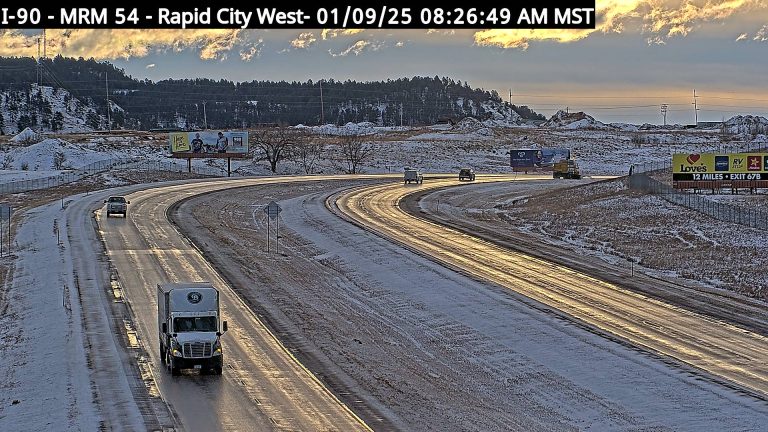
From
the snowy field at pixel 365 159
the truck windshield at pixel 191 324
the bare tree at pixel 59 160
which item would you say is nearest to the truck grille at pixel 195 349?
the truck windshield at pixel 191 324

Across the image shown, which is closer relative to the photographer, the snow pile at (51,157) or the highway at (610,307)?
the highway at (610,307)

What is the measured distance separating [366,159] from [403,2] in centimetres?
13966

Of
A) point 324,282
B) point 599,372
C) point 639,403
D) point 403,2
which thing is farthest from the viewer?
point 324,282

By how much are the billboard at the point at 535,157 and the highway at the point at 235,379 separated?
344ft

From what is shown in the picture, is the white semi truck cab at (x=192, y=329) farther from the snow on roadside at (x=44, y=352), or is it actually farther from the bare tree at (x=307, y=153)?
the bare tree at (x=307, y=153)

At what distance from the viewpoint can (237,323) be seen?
40562 millimetres

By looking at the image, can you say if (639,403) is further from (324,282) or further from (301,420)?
(324,282)

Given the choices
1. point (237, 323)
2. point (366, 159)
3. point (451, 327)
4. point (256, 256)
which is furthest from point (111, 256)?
point (366, 159)

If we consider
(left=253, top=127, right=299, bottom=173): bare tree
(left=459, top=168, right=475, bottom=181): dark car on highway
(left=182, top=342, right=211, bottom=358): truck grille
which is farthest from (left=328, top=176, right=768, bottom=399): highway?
(left=253, top=127, right=299, bottom=173): bare tree

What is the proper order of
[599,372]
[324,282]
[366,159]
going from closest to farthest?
[599,372] < [324,282] < [366,159]

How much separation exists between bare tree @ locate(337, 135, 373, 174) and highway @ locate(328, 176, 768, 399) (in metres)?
82.5

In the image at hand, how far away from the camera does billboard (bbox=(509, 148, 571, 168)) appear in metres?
158

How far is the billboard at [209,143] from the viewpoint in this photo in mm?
136125

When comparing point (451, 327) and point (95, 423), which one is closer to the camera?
point (95, 423)
